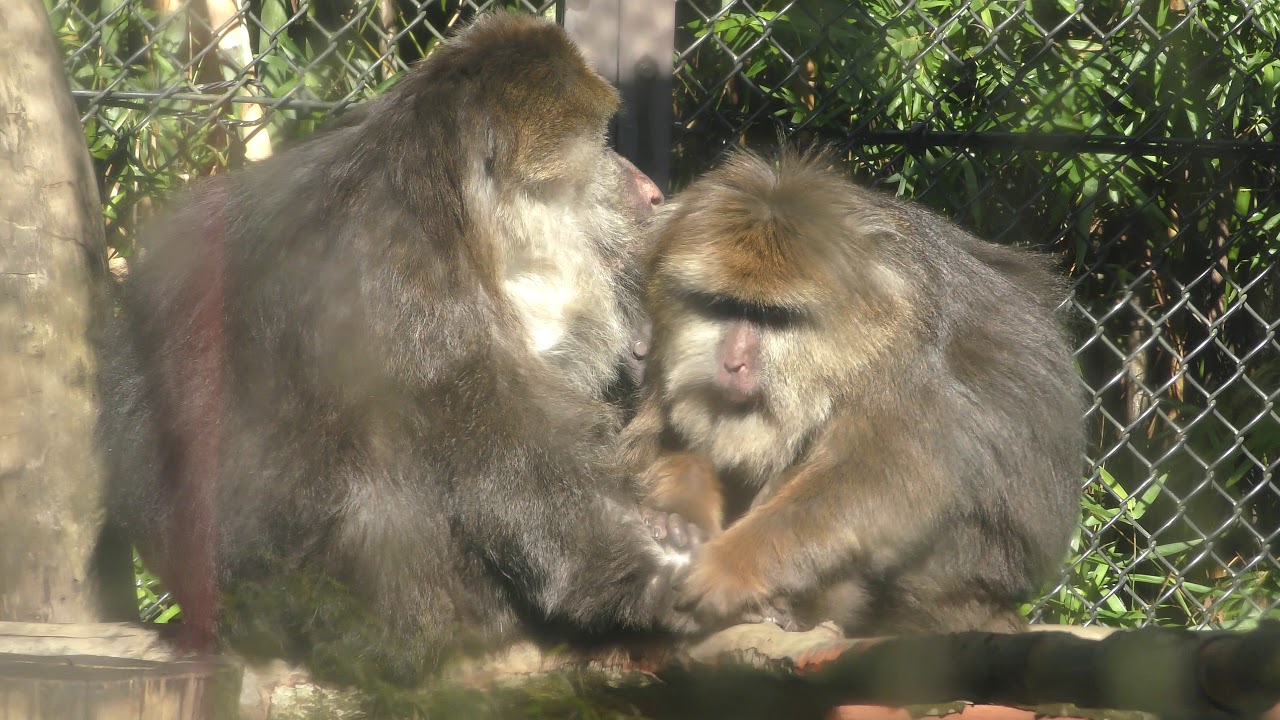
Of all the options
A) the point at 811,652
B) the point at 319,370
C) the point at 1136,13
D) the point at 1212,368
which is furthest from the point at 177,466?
the point at 1212,368

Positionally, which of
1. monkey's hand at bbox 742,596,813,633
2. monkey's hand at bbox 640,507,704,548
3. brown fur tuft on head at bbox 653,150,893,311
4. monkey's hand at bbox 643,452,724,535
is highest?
brown fur tuft on head at bbox 653,150,893,311

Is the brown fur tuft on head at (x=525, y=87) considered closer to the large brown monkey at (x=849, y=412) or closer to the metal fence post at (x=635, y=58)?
the large brown monkey at (x=849, y=412)

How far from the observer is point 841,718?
2.69 metres

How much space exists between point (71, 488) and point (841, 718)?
2.25 metres

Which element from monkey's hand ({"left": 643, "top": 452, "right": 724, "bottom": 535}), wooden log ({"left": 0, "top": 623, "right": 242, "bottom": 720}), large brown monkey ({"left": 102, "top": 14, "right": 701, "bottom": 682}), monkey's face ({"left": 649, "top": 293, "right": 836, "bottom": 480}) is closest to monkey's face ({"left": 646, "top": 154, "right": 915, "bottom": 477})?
monkey's face ({"left": 649, "top": 293, "right": 836, "bottom": 480})

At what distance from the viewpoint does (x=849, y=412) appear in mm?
3287

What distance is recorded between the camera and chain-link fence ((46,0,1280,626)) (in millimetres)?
4594

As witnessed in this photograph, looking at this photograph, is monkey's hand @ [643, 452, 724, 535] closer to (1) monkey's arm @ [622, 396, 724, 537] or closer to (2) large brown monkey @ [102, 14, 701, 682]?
(1) monkey's arm @ [622, 396, 724, 537]

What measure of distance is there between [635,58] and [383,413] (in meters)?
1.65

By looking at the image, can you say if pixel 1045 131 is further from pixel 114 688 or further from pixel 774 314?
pixel 114 688

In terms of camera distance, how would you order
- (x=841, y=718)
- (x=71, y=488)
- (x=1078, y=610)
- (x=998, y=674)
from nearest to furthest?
(x=998, y=674) < (x=841, y=718) < (x=71, y=488) < (x=1078, y=610)

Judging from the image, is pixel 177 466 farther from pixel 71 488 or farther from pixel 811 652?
pixel 811 652

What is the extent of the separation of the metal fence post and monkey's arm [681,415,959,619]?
1.39 m

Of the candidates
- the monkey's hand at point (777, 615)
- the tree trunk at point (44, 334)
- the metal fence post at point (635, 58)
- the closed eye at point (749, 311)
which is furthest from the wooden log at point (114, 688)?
the metal fence post at point (635, 58)
